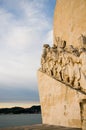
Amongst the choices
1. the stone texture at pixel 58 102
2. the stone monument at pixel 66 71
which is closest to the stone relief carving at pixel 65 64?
the stone monument at pixel 66 71

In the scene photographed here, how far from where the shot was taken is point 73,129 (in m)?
8.20


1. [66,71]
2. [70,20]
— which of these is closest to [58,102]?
[66,71]

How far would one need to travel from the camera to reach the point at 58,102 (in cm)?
1016

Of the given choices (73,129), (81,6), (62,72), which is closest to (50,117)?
(62,72)

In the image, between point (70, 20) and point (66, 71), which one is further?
point (70, 20)

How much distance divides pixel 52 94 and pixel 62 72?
3.15ft

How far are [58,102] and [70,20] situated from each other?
389 cm

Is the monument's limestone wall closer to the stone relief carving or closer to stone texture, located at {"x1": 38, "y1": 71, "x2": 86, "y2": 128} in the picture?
the stone relief carving

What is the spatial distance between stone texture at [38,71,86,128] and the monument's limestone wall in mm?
1884

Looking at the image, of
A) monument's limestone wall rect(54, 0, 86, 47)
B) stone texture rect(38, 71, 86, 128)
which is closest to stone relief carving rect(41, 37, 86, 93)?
stone texture rect(38, 71, 86, 128)

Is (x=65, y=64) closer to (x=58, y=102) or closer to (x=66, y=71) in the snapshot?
(x=66, y=71)

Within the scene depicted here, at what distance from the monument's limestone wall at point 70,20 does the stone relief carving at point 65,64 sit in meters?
0.44

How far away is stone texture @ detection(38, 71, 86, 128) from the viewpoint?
8875mm

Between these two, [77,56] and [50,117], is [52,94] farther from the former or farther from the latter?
[77,56]
